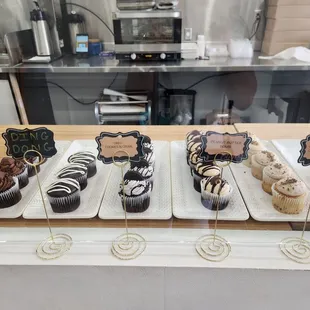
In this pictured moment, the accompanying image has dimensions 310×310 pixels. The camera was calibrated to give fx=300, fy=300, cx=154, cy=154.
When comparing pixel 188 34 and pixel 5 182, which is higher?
pixel 188 34

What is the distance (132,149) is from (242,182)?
1.25ft

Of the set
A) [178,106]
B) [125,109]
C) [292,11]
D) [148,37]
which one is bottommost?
[178,106]

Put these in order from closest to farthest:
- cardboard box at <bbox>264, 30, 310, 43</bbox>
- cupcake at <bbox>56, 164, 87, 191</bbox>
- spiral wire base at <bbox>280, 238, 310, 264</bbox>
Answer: spiral wire base at <bbox>280, 238, 310, 264</bbox>, cupcake at <bbox>56, 164, 87, 191</bbox>, cardboard box at <bbox>264, 30, 310, 43</bbox>

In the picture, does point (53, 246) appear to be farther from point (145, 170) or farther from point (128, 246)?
point (145, 170)

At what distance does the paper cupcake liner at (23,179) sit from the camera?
0.87 metres

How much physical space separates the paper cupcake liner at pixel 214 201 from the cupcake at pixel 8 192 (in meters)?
0.50

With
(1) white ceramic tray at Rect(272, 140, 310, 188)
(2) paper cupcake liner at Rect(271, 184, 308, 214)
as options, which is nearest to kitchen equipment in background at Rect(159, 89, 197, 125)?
(1) white ceramic tray at Rect(272, 140, 310, 188)

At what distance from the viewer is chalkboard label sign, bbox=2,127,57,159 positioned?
0.70m

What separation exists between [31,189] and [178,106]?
1.73m

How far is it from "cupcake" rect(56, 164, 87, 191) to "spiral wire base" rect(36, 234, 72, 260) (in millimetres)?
182

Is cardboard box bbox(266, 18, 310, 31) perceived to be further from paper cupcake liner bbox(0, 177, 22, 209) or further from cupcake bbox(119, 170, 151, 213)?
paper cupcake liner bbox(0, 177, 22, 209)

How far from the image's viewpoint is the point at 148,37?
2.03 meters

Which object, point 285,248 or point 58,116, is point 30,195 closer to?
point 285,248

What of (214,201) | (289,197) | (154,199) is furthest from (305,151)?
(154,199)
